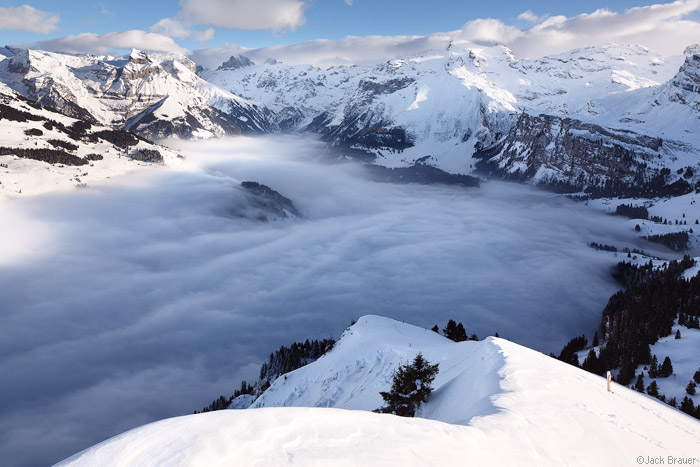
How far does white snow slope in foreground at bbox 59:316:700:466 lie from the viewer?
13938mm

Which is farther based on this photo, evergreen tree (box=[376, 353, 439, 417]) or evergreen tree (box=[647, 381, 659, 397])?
evergreen tree (box=[647, 381, 659, 397])

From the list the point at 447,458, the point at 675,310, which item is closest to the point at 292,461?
the point at 447,458

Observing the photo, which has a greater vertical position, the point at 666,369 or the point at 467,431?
the point at 467,431

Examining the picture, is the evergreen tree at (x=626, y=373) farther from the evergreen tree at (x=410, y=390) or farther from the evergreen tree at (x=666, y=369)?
the evergreen tree at (x=410, y=390)

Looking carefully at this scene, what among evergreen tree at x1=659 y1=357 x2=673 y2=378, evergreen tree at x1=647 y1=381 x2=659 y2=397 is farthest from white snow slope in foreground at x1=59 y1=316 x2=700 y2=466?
Answer: evergreen tree at x1=659 y1=357 x2=673 y2=378

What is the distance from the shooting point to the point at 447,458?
1500cm

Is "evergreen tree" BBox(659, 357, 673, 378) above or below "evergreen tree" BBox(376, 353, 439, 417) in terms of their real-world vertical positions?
below

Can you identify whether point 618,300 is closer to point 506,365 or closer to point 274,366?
point 274,366

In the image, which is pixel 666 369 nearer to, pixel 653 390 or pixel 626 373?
pixel 626 373

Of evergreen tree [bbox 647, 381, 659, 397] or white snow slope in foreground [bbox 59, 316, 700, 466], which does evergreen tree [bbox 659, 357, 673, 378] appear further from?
white snow slope in foreground [bbox 59, 316, 700, 466]

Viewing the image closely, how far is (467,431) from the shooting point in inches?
694

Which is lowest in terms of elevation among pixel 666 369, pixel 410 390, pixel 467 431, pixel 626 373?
pixel 626 373

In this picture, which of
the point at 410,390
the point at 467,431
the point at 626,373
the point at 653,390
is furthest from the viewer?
the point at 626,373

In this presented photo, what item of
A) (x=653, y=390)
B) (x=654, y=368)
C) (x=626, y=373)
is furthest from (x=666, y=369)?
(x=653, y=390)
